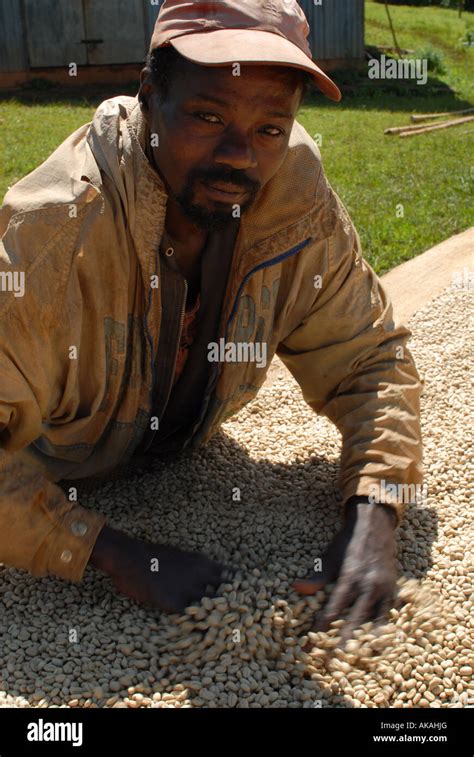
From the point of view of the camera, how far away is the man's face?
7.38ft

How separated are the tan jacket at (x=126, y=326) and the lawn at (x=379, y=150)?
2557 millimetres

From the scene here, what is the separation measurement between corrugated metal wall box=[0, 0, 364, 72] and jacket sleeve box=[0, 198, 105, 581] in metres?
10.5

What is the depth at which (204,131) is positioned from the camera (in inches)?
90.3

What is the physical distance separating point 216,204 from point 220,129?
0.20 m

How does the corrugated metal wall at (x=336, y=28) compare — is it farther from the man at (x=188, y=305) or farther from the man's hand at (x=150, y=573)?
the man's hand at (x=150, y=573)

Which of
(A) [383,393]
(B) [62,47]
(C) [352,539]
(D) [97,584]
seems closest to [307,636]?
(C) [352,539]

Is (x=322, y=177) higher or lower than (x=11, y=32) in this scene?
lower

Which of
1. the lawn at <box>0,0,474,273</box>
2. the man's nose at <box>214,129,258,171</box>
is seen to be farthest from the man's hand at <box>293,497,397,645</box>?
the lawn at <box>0,0,474,273</box>

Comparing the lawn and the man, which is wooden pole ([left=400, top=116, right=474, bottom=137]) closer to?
the lawn

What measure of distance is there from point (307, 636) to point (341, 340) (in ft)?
3.23

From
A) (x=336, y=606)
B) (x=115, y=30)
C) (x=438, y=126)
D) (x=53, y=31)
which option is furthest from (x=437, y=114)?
(x=336, y=606)

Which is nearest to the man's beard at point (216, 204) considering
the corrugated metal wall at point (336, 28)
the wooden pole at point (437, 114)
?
the wooden pole at point (437, 114)
